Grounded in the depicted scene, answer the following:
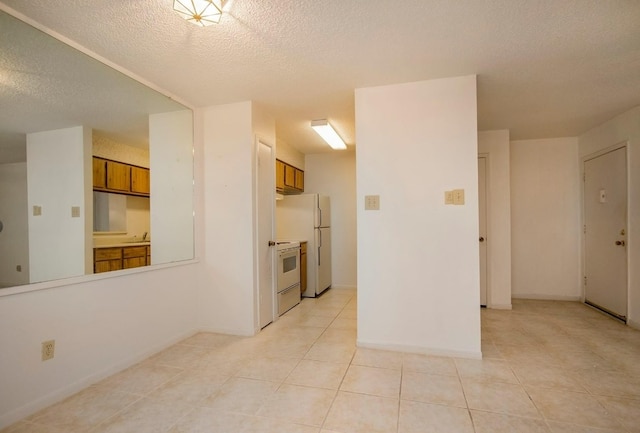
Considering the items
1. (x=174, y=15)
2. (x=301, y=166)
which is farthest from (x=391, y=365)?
(x=301, y=166)

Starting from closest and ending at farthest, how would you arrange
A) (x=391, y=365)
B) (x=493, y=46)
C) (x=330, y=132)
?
(x=493, y=46) → (x=391, y=365) → (x=330, y=132)

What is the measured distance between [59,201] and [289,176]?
2.99 meters

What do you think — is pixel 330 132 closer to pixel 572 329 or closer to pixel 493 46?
pixel 493 46

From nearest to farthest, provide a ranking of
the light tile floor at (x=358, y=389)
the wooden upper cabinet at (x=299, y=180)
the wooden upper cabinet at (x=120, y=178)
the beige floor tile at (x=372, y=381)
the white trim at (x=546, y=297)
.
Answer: the light tile floor at (x=358, y=389) < the beige floor tile at (x=372, y=381) < the wooden upper cabinet at (x=120, y=178) < the white trim at (x=546, y=297) < the wooden upper cabinet at (x=299, y=180)

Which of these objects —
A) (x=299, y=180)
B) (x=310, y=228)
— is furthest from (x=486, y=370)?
(x=299, y=180)

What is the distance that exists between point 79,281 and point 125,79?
1.64m

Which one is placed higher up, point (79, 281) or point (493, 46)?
point (493, 46)

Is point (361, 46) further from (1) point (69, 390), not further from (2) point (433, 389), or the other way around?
(1) point (69, 390)

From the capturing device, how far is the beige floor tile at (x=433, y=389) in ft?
6.23

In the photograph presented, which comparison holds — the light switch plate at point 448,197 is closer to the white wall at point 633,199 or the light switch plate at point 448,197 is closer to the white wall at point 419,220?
the white wall at point 419,220

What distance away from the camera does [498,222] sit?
3947mm

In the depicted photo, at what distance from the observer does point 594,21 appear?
1.81m

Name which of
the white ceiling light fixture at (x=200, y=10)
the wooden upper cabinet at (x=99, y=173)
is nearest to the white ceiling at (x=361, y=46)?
the white ceiling light fixture at (x=200, y=10)

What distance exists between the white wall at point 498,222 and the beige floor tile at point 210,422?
3.53m
